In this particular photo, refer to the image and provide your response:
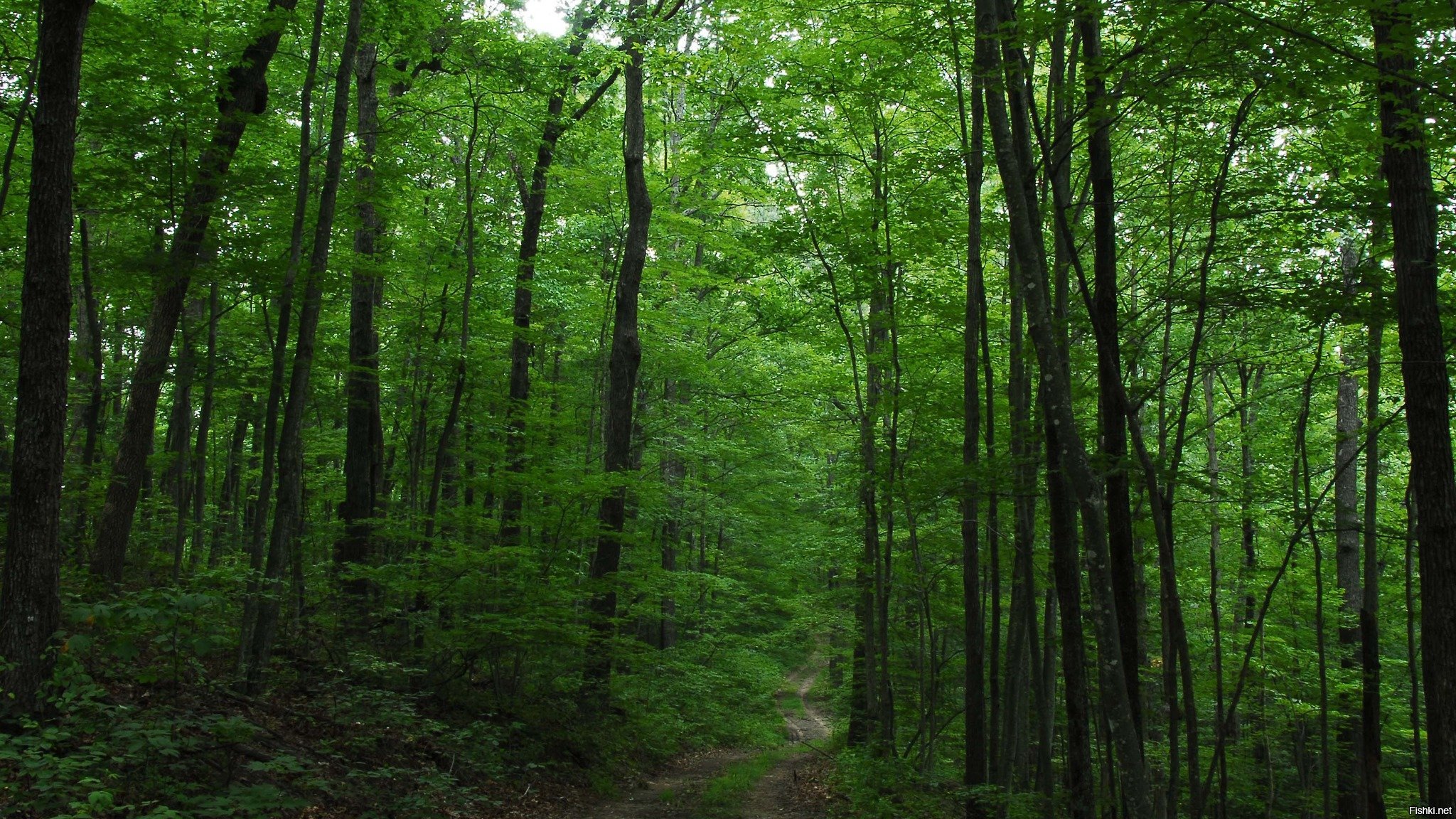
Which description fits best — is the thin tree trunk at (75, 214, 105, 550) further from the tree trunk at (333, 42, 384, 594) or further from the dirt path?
the dirt path

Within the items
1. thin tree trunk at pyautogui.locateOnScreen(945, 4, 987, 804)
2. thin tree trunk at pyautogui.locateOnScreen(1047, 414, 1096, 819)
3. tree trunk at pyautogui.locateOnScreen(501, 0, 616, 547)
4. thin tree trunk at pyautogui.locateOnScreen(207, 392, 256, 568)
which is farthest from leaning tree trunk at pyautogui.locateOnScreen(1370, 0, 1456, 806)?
thin tree trunk at pyautogui.locateOnScreen(207, 392, 256, 568)

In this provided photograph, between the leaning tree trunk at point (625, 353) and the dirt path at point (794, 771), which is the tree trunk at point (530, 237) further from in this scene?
the dirt path at point (794, 771)

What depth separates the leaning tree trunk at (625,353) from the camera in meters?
11.7

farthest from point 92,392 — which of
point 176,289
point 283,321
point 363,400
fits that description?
point 283,321

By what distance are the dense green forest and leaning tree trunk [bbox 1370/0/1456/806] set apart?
3 centimetres

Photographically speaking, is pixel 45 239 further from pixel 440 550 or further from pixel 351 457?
pixel 351 457

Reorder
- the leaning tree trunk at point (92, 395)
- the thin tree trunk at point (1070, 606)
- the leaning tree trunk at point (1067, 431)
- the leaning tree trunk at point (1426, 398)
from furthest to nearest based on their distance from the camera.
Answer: the leaning tree trunk at point (92, 395), the thin tree trunk at point (1070, 606), the leaning tree trunk at point (1067, 431), the leaning tree trunk at point (1426, 398)

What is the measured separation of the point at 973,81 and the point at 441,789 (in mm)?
8488

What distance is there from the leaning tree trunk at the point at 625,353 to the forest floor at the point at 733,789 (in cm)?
172

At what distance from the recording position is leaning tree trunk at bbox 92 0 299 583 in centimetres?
809

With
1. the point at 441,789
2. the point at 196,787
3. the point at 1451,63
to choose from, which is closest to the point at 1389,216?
the point at 1451,63

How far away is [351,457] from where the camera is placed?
1181cm

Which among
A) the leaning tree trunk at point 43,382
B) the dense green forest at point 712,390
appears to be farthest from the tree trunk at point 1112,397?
the leaning tree trunk at point 43,382

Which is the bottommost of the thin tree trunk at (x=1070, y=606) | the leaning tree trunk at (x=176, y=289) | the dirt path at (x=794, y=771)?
the dirt path at (x=794, y=771)
